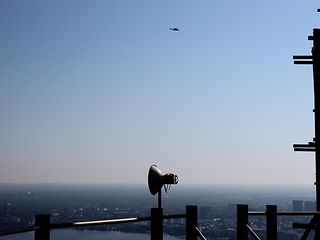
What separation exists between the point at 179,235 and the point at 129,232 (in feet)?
57.3

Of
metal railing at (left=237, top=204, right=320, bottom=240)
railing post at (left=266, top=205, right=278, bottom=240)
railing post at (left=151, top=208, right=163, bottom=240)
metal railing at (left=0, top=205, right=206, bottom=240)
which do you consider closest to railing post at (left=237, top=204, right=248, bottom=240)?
metal railing at (left=237, top=204, right=320, bottom=240)

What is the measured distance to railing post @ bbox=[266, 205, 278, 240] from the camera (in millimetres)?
8531

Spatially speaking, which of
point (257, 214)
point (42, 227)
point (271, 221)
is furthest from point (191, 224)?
point (42, 227)

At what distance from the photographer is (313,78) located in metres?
10.7

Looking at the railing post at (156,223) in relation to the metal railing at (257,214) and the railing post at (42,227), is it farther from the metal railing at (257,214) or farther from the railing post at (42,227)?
the railing post at (42,227)

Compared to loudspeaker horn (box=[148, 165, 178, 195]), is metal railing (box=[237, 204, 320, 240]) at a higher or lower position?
lower

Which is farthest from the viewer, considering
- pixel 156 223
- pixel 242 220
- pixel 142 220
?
pixel 242 220

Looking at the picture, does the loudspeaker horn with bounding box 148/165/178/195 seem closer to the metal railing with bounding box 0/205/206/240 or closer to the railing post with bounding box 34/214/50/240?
the metal railing with bounding box 0/205/206/240

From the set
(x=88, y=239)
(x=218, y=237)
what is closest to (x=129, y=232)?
(x=88, y=239)

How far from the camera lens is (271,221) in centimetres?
861

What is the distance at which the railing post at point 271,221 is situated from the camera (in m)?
8.53

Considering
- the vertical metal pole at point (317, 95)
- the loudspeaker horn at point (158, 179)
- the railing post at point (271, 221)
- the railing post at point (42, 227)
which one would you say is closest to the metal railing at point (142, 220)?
the railing post at point (42, 227)

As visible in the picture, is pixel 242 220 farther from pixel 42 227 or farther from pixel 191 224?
pixel 42 227

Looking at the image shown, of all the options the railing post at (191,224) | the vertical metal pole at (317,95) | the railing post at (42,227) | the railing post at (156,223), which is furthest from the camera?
the vertical metal pole at (317,95)
